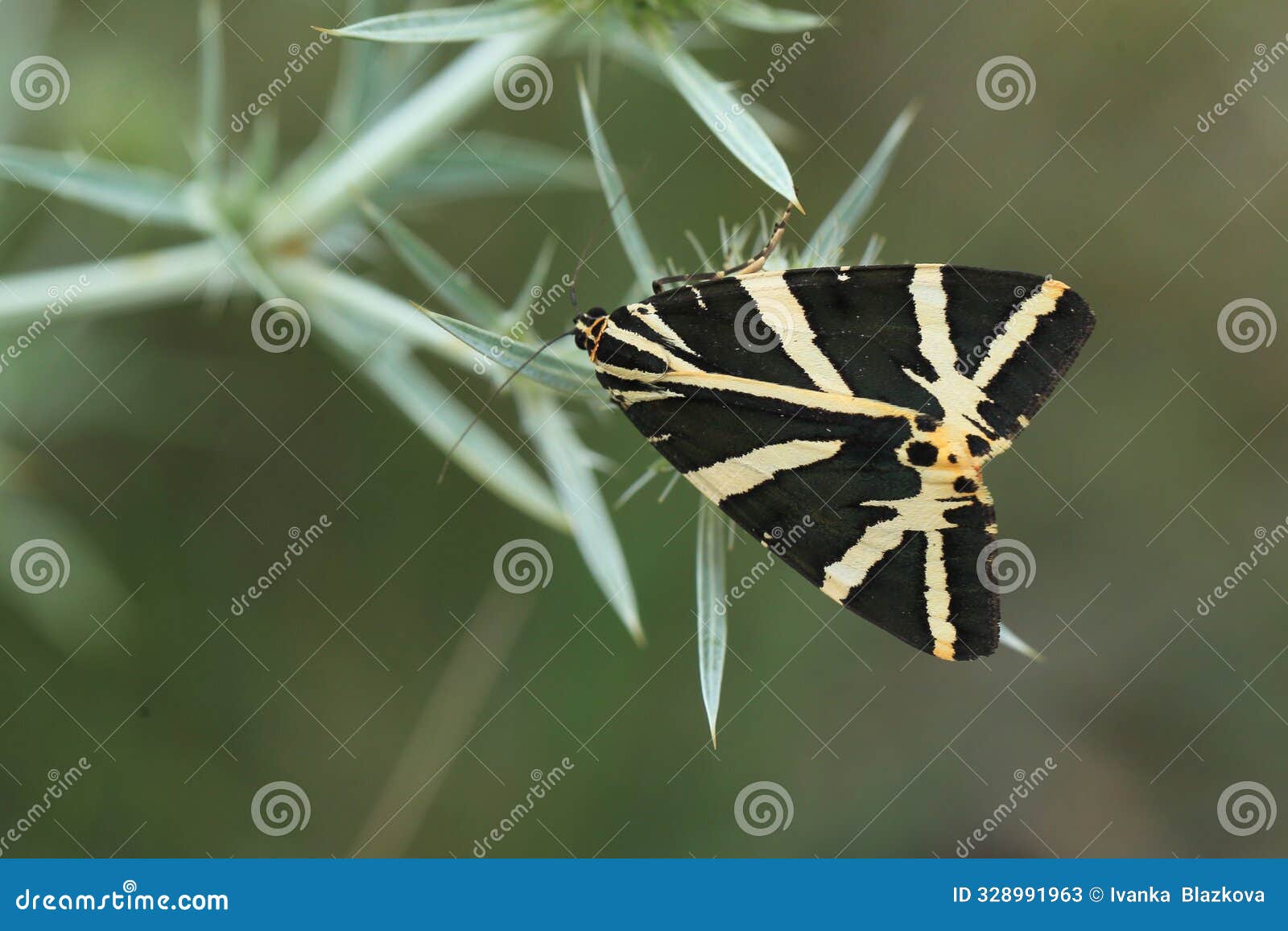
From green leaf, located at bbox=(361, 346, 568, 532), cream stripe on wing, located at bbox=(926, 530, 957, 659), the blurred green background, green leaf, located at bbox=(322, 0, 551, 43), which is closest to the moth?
cream stripe on wing, located at bbox=(926, 530, 957, 659)

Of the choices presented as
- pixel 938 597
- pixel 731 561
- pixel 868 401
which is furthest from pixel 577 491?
pixel 731 561

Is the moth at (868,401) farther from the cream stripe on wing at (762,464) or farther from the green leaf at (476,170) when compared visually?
the green leaf at (476,170)

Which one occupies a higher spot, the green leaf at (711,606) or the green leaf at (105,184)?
the green leaf at (711,606)

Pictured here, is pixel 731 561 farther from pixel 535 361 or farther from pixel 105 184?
pixel 105 184

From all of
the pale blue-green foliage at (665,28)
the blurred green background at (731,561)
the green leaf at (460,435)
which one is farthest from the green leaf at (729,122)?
the blurred green background at (731,561)

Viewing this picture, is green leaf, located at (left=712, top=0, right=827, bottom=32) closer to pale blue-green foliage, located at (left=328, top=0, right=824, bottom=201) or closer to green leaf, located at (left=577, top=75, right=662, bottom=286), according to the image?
pale blue-green foliage, located at (left=328, top=0, right=824, bottom=201)
